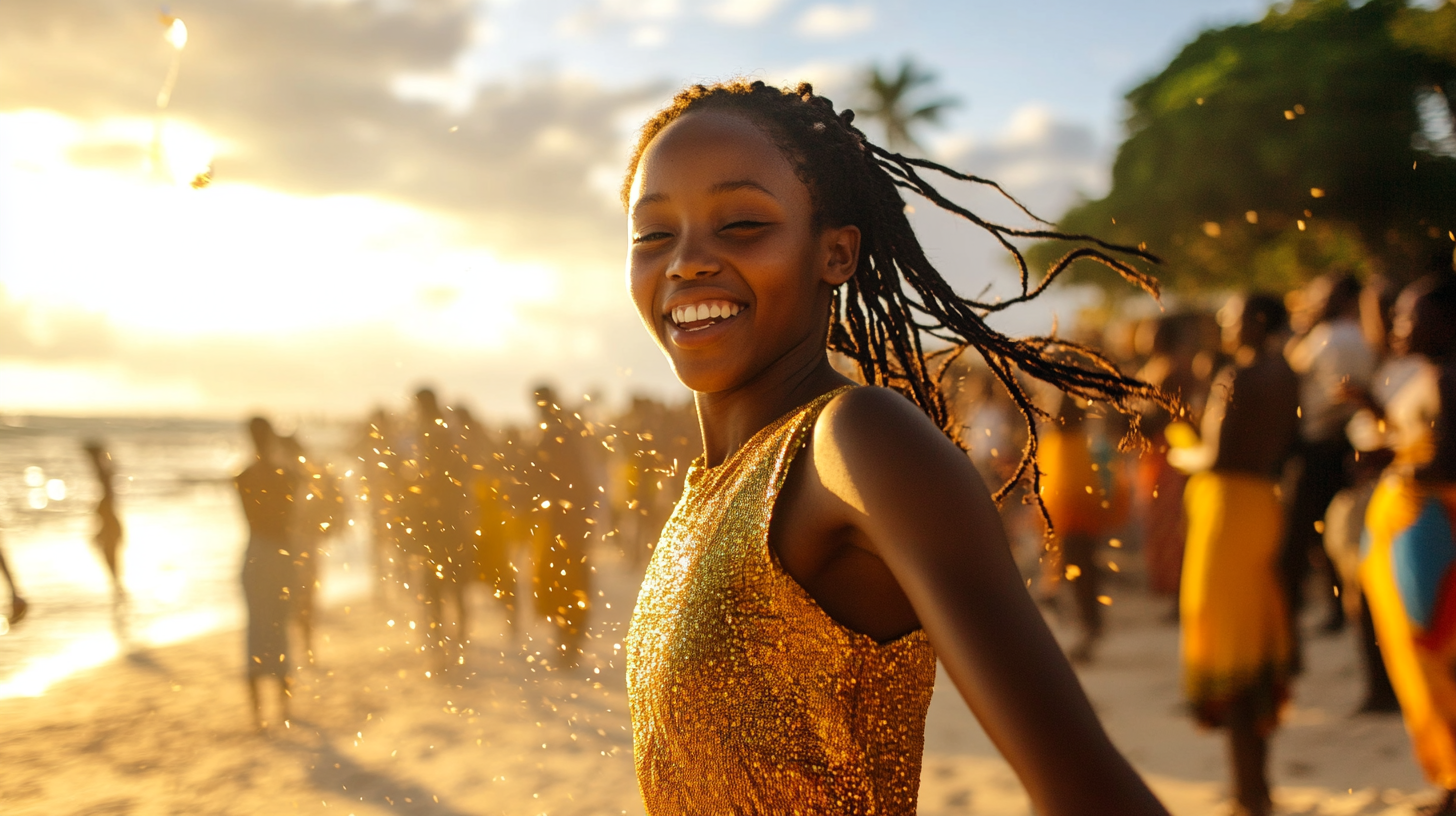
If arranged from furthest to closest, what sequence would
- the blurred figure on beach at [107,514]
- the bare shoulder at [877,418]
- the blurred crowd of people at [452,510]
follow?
the blurred figure on beach at [107,514], the blurred crowd of people at [452,510], the bare shoulder at [877,418]

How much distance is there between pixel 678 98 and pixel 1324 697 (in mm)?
6315

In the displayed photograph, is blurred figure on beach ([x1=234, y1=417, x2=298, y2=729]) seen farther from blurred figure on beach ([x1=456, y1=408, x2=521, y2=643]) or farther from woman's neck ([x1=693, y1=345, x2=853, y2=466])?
woman's neck ([x1=693, y1=345, x2=853, y2=466])

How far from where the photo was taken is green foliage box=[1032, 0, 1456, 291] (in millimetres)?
20344

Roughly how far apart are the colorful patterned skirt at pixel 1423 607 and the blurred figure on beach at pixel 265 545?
6.86m

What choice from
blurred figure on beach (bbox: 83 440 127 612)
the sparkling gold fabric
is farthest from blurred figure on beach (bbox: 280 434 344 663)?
the sparkling gold fabric

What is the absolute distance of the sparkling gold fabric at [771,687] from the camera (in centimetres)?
103

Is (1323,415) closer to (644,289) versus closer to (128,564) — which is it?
(644,289)

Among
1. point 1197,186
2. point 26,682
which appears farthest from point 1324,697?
point 1197,186

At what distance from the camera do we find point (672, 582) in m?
1.21

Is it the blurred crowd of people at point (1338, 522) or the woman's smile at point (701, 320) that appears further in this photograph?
the blurred crowd of people at point (1338, 522)

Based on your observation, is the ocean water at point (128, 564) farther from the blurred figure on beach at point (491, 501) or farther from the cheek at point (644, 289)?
the cheek at point (644, 289)

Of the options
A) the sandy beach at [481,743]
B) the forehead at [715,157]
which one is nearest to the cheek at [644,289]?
the forehead at [715,157]

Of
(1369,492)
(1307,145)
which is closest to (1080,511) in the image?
(1369,492)

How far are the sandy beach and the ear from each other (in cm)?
424
